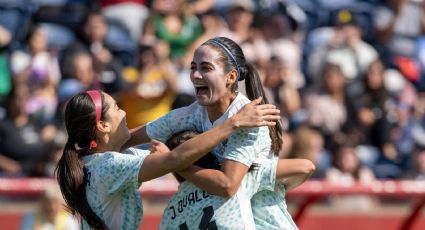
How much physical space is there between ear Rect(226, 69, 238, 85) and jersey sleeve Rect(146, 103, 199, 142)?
1.09 ft

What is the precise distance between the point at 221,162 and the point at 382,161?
5664 millimetres

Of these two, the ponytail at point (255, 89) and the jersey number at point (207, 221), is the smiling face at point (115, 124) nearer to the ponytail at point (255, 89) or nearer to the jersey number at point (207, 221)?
the jersey number at point (207, 221)

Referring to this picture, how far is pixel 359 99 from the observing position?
11117 mm

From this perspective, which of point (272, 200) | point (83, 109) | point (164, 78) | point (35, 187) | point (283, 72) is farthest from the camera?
point (283, 72)

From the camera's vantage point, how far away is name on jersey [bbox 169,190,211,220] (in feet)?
18.0

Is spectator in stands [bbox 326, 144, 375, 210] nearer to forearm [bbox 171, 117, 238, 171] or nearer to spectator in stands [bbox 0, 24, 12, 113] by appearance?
spectator in stands [bbox 0, 24, 12, 113]

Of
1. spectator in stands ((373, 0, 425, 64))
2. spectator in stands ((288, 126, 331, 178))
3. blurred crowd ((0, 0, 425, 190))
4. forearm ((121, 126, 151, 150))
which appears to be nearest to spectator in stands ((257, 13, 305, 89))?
blurred crowd ((0, 0, 425, 190))

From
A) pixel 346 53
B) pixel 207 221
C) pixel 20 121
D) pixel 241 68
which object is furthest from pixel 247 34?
pixel 207 221

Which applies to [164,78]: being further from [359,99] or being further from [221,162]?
[221,162]

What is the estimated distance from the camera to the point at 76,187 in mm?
5387

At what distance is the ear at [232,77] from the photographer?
5457 mm

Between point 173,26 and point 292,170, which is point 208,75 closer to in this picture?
point 292,170

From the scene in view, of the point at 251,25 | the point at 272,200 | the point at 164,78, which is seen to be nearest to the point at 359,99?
the point at 251,25

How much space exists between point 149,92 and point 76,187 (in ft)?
14.6
